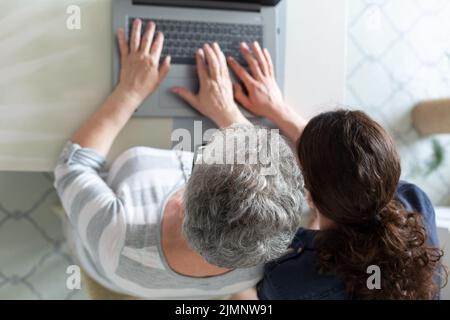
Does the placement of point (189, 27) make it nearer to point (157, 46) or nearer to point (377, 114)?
point (157, 46)

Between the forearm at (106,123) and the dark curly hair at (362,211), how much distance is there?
0.42 m

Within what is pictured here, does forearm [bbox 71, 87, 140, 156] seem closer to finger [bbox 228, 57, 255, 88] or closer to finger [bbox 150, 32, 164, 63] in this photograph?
finger [bbox 150, 32, 164, 63]

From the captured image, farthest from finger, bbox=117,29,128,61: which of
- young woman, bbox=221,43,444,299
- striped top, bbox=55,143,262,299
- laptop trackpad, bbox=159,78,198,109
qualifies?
young woman, bbox=221,43,444,299

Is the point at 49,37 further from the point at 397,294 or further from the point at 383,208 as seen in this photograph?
the point at 397,294

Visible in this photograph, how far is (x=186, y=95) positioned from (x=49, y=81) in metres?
0.31

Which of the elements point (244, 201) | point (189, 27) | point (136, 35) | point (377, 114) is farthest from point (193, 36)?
point (377, 114)

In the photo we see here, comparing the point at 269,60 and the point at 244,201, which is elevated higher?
the point at 269,60

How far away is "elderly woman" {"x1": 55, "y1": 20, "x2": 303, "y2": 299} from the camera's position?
593 mm

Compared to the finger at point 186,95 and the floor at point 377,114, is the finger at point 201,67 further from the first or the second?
the floor at point 377,114

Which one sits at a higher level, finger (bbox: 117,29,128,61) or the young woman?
finger (bbox: 117,29,128,61)

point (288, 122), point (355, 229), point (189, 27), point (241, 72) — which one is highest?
point (189, 27)

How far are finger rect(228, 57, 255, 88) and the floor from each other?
0.63 meters

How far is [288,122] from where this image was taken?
1023 mm
